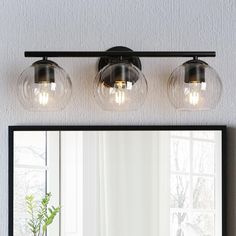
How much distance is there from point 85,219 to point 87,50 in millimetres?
477

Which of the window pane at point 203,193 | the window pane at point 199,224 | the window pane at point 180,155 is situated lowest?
the window pane at point 199,224

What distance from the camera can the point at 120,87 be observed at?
1.17 m

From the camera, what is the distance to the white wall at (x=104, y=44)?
4.30ft

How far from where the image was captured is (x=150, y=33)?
132 cm

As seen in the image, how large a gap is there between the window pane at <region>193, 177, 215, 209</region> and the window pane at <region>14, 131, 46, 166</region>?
17.3 inches

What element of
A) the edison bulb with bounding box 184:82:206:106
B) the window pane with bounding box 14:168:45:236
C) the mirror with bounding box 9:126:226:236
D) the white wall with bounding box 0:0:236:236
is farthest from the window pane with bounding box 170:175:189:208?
the window pane with bounding box 14:168:45:236

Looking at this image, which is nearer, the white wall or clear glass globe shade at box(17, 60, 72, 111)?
clear glass globe shade at box(17, 60, 72, 111)

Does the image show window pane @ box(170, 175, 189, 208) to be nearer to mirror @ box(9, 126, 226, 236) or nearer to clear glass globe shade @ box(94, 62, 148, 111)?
mirror @ box(9, 126, 226, 236)

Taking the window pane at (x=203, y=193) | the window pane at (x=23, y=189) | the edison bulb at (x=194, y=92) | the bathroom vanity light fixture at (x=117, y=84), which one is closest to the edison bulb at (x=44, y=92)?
the bathroom vanity light fixture at (x=117, y=84)

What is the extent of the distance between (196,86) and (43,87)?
39 centimetres

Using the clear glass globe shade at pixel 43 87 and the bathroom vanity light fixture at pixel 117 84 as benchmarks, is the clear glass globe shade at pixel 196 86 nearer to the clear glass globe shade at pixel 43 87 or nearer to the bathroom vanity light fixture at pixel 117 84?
the bathroom vanity light fixture at pixel 117 84

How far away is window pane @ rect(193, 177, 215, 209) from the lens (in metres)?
1.29

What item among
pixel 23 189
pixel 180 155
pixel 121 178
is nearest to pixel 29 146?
pixel 23 189

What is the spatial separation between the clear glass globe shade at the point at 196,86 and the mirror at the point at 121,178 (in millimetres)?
128
